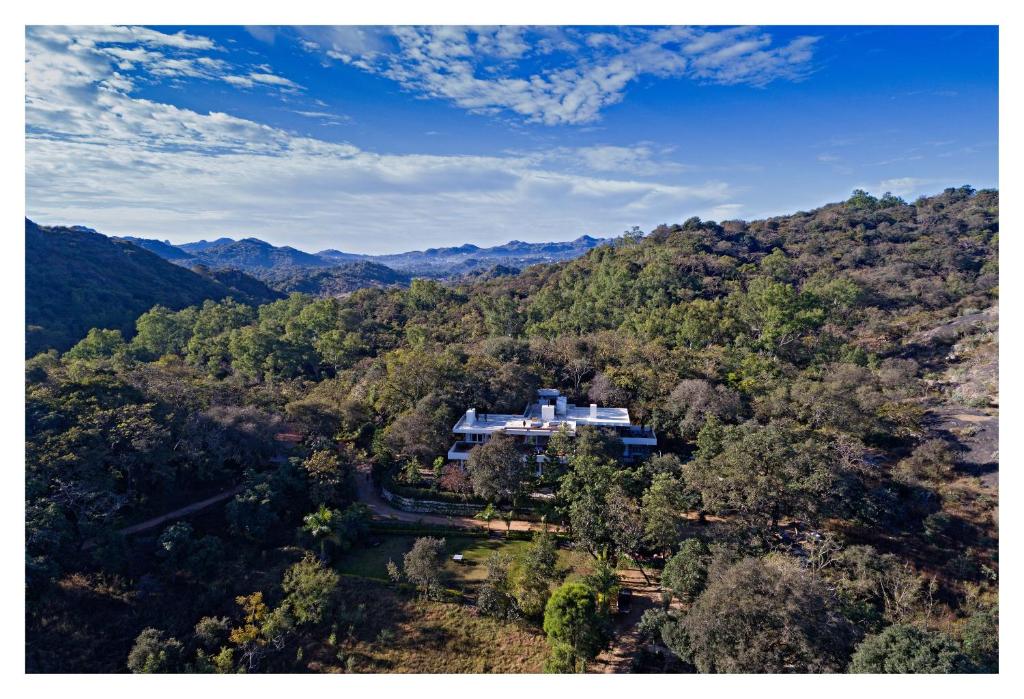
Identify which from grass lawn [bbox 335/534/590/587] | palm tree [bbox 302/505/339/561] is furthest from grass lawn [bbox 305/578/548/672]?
palm tree [bbox 302/505/339/561]

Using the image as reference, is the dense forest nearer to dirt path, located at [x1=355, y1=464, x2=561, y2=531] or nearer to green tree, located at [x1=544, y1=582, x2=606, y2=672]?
green tree, located at [x1=544, y1=582, x2=606, y2=672]

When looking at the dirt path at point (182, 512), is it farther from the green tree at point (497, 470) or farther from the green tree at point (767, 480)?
the green tree at point (767, 480)

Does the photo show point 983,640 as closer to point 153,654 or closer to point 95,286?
point 153,654

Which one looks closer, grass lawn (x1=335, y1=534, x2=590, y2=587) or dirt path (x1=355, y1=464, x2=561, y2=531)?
grass lawn (x1=335, y1=534, x2=590, y2=587)

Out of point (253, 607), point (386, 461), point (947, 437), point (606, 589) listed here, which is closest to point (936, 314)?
point (947, 437)

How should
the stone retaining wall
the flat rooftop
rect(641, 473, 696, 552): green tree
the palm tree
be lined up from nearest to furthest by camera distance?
rect(641, 473, 696, 552): green tree → the palm tree → the stone retaining wall → the flat rooftop
